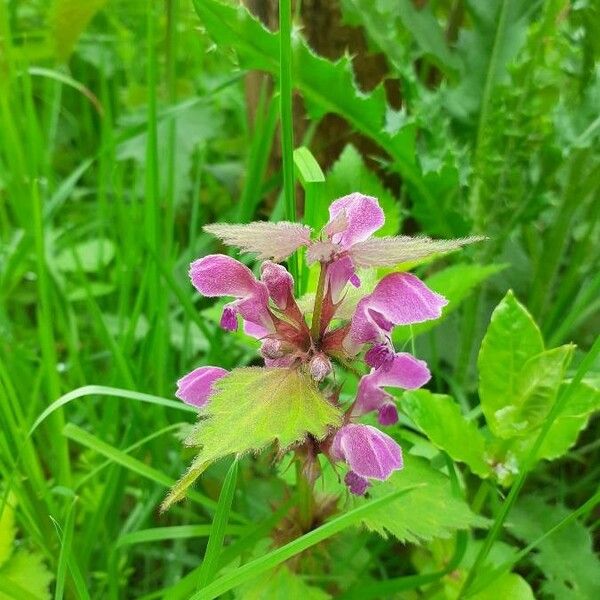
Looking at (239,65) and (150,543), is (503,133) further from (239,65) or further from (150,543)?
(150,543)

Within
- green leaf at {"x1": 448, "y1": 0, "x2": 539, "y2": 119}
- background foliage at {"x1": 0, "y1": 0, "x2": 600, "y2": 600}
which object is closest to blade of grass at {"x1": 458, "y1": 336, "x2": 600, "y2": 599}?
background foliage at {"x1": 0, "y1": 0, "x2": 600, "y2": 600}

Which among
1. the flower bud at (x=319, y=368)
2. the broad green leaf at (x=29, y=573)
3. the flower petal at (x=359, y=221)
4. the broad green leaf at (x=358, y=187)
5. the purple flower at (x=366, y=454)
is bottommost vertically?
the broad green leaf at (x=29, y=573)

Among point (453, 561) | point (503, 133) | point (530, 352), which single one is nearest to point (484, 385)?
point (530, 352)

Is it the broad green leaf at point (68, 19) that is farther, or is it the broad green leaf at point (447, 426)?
the broad green leaf at point (68, 19)

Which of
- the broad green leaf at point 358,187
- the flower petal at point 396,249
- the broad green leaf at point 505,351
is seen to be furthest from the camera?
the broad green leaf at point 358,187

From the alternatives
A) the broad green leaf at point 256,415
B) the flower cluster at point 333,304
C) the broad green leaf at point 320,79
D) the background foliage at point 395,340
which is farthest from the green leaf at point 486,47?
the broad green leaf at point 256,415

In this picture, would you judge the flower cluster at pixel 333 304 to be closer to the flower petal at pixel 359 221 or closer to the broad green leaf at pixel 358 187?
the flower petal at pixel 359 221
